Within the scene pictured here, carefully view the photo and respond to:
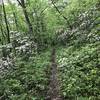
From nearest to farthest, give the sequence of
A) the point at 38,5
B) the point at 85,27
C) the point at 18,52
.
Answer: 1. the point at 18,52
2. the point at 85,27
3. the point at 38,5

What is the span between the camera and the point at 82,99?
8.87 meters

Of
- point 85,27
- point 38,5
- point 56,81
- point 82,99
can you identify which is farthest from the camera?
point 38,5

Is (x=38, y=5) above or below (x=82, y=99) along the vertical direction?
above

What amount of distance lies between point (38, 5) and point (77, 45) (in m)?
9.75

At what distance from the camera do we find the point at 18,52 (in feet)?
63.1

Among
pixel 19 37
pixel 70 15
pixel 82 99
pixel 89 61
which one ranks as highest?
pixel 70 15

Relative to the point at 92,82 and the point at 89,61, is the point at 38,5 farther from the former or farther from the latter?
the point at 92,82

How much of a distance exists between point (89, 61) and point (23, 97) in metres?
5.63

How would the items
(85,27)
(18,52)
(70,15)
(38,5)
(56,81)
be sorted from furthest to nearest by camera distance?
(70,15), (38,5), (85,27), (18,52), (56,81)

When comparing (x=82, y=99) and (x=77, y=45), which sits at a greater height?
(x=77, y=45)

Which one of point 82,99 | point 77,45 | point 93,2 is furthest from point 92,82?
point 93,2

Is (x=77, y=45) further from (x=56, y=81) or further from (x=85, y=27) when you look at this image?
(x=56, y=81)

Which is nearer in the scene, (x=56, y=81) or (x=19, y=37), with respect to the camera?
(x=56, y=81)

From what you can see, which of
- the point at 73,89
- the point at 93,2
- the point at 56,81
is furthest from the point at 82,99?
the point at 93,2
